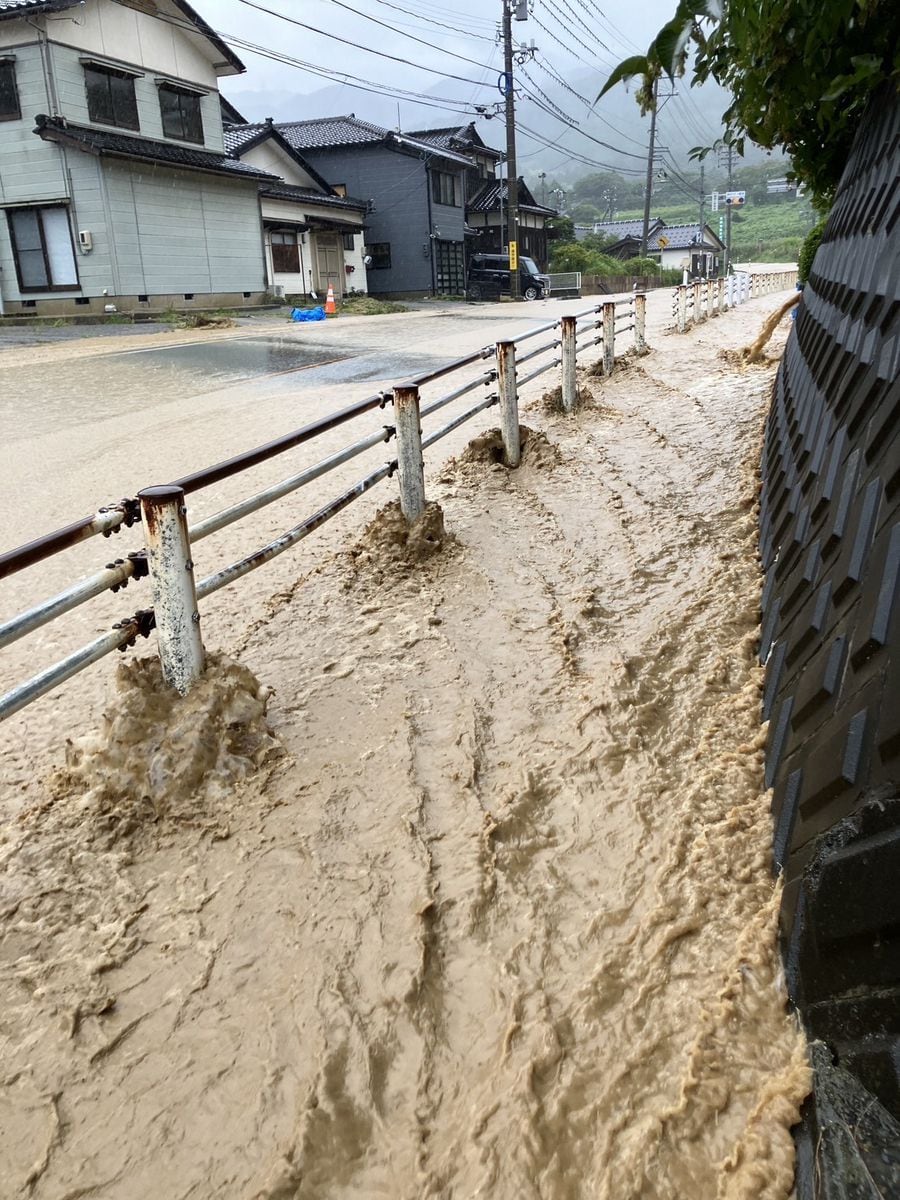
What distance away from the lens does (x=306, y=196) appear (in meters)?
30.5

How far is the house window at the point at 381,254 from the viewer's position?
123 ft

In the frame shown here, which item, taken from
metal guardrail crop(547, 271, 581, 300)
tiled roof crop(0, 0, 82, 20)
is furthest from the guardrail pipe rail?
metal guardrail crop(547, 271, 581, 300)

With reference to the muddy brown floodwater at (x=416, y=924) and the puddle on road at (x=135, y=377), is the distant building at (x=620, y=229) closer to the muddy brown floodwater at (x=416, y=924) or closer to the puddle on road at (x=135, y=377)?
the puddle on road at (x=135, y=377)

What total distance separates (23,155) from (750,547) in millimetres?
24233

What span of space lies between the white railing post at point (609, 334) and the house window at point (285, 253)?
21450 mm

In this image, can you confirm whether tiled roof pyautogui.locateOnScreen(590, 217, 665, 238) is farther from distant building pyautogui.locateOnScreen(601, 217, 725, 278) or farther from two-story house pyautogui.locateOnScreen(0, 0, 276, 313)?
two-story house pyautogui.locateOnScreen(0, 0, 276, 313)

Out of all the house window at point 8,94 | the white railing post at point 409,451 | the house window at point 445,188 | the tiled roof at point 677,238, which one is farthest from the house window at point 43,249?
the tiled roof at point 677,238

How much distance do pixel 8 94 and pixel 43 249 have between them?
12.3ft

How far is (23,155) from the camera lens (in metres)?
22.6

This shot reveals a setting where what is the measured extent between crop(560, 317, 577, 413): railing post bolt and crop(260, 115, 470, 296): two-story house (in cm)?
3003

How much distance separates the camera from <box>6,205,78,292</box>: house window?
22938 millimetres

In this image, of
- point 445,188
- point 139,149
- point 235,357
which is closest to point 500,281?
point 445,188

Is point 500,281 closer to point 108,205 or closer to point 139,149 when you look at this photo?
point 139,149

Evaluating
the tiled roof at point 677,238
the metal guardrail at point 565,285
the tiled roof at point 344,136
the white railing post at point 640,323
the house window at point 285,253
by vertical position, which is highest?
the tiled roof at point 344,136
